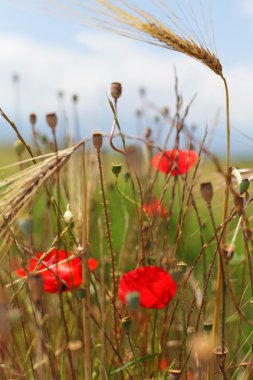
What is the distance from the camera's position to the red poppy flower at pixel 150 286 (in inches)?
43.3

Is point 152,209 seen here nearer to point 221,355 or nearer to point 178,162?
point 178,162

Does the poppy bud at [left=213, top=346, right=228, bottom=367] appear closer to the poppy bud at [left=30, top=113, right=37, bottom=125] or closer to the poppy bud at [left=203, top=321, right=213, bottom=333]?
the poppy bud at [left=203, top=321, right=213, bottom=333]

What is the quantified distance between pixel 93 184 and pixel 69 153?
0.57 meters

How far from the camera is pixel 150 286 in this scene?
110 cm

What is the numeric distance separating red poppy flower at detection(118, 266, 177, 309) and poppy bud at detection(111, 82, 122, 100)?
0.28 metres

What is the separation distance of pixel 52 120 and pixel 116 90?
11cm

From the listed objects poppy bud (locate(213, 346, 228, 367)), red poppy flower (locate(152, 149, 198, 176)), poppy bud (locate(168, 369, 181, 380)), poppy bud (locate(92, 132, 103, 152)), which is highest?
poppy bud (locate(92, 132, 103, 152))

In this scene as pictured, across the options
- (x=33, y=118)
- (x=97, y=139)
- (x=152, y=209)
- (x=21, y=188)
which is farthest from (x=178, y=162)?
(x=21, y=188)

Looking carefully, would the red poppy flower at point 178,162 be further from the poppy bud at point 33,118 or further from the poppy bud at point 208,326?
the poppy bud at point 208,326

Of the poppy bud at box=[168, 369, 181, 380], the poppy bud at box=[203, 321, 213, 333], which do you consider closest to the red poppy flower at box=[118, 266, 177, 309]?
the poppy bud at box=[203, 321, 213, 333]

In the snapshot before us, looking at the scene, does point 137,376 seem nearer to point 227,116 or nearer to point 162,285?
point 162,285

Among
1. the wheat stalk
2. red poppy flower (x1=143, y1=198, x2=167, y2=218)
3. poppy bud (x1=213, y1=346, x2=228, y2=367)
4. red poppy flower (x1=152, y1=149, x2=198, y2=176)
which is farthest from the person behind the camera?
red poppy flower (x1=152, y1=149, x2=198, y2=176)

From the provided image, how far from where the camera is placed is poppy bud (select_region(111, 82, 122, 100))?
3.61 feet

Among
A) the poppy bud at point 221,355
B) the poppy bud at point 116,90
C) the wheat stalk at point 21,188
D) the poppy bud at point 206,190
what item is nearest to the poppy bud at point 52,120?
the poppy bud at point 116,90
